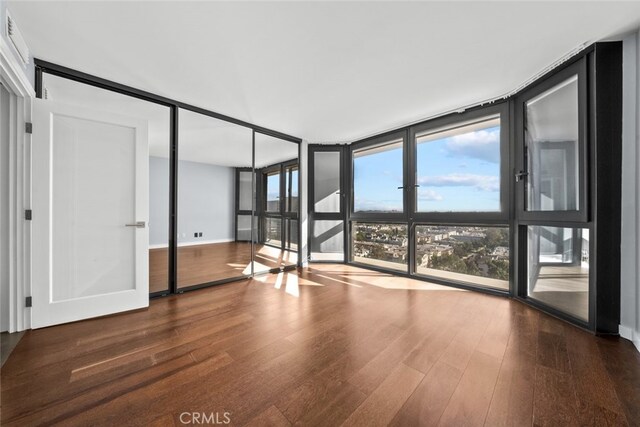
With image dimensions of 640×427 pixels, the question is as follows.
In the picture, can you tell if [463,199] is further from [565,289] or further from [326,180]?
[326,180]

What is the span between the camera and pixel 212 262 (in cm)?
429

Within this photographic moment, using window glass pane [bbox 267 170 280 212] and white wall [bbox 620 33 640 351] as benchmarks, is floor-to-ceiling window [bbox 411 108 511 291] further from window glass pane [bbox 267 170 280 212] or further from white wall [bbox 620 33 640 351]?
window glass pane [bbox 267 170 280 212]

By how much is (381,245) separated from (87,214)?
3.91m

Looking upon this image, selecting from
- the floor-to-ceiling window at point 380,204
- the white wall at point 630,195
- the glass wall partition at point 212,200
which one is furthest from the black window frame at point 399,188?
the white wall at point 630,195

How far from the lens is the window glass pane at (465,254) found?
2.94 meters

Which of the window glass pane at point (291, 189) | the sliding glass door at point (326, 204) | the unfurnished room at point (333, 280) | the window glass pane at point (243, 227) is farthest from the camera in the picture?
the window glass pane at point (243, 227)

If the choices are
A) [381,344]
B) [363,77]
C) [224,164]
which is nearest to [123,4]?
[363,77]

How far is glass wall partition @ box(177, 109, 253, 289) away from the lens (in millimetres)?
3604

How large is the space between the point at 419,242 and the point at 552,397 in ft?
8.06

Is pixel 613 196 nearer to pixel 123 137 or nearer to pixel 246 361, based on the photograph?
pixel 246 361

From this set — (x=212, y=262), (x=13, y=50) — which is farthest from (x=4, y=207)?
(x=212, y=262)

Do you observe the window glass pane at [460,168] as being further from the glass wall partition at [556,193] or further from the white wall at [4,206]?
the white wall at [4,206]

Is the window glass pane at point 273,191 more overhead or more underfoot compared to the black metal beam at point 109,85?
more underfoot

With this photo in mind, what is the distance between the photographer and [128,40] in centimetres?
190
